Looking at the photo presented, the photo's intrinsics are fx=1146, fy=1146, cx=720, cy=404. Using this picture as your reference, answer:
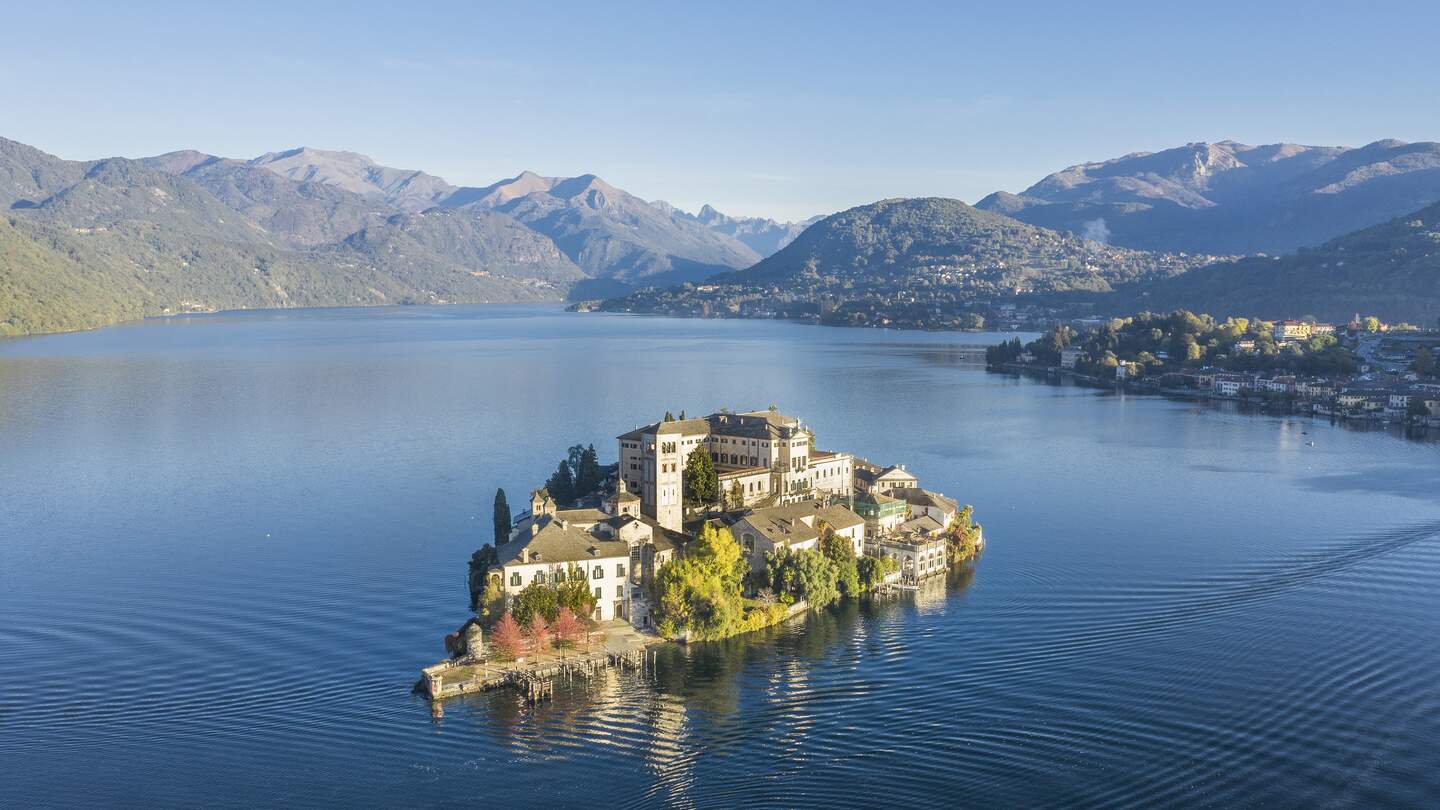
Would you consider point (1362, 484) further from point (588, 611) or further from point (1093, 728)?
point (588, 611)

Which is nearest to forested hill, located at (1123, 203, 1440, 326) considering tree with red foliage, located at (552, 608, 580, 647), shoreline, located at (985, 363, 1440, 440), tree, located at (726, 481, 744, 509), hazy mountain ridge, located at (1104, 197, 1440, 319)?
hazy mountain ridge, located at (1104, 197, 1440, 319)

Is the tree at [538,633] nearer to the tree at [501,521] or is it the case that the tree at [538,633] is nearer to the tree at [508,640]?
the tree at [508,640]

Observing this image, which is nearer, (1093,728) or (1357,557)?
(1093,728)

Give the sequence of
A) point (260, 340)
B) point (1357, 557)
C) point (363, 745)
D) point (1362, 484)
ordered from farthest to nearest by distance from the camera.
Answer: point (260, 340), point (1362, 484), point (1357, 557), point (363, 745)

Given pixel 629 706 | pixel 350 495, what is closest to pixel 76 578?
pixel 350 495

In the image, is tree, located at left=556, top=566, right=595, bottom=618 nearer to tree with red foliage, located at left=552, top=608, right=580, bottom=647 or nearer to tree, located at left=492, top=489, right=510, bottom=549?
tree with red foliage, located at left=552, top=608, right=580, bottom=647

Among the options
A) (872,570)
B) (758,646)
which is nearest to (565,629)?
(758,646)

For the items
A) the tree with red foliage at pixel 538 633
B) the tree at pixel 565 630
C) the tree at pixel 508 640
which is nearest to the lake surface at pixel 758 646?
the tree at pixel 565 630

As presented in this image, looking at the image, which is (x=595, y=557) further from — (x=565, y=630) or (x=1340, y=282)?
(x=1340, y=282)
